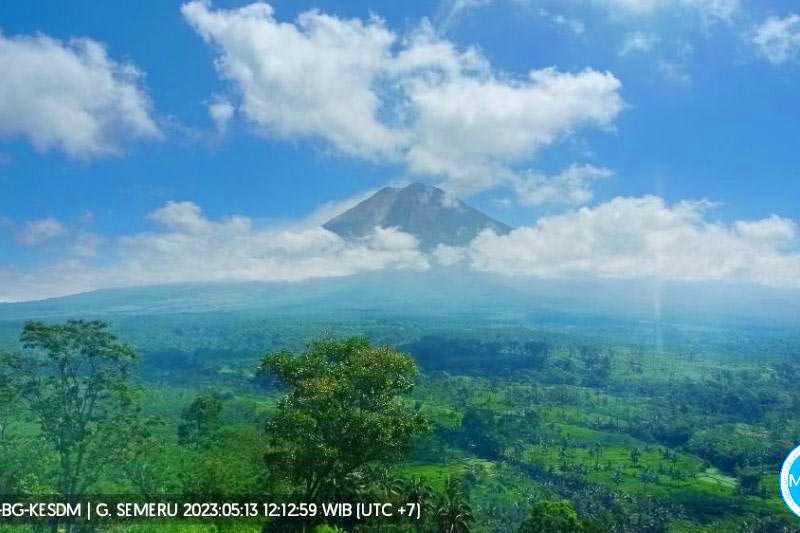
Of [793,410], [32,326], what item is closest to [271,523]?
[32,326]

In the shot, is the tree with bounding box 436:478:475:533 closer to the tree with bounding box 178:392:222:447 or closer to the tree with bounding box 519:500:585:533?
the tree with bounding box 519:500:585:533

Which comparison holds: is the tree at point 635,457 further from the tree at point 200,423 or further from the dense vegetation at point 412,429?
the tree at point 200,423

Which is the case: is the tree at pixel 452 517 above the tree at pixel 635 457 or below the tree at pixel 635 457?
above

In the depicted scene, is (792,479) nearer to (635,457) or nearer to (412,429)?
(412,429)

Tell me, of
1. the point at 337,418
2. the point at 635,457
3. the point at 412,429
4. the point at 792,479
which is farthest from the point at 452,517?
the point at 635,457

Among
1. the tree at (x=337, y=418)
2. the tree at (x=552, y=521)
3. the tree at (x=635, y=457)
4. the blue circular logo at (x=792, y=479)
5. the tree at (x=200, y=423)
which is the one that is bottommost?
the tree at (x=635, y=457)

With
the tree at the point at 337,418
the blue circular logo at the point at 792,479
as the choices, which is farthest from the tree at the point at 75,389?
the blue circular logo at the point at 792,479
